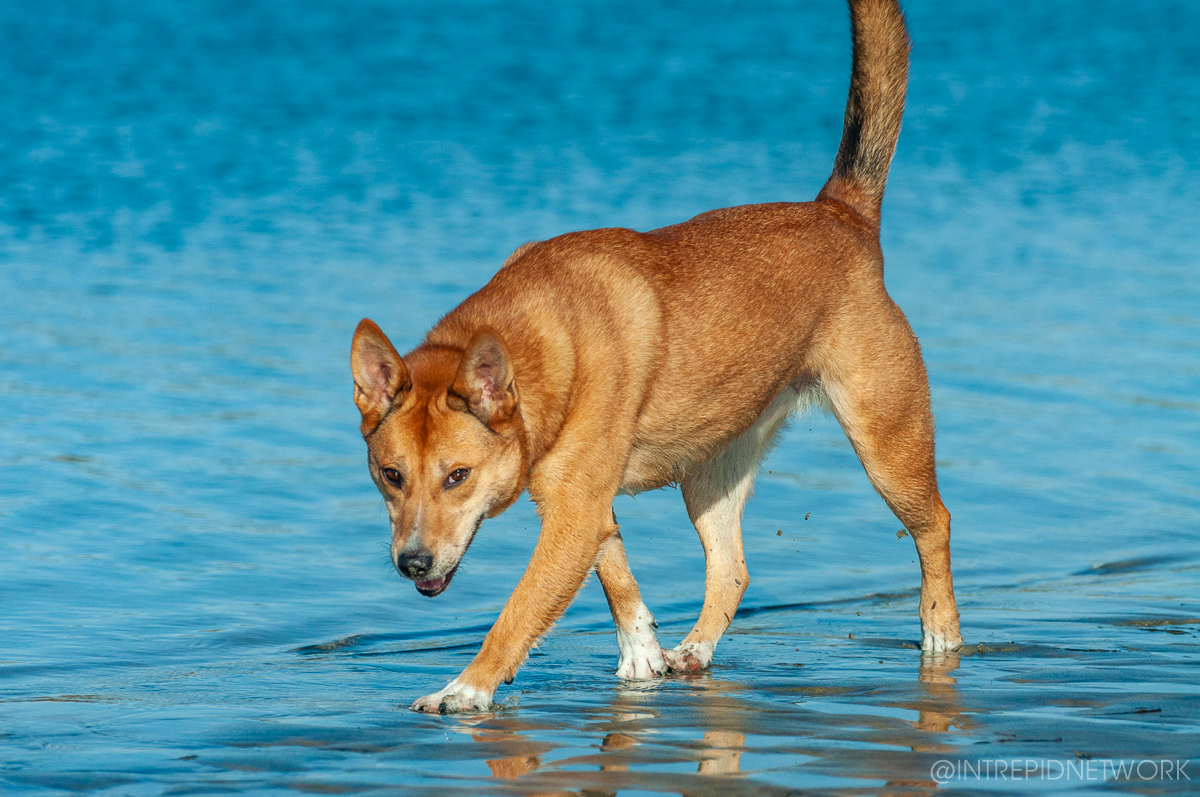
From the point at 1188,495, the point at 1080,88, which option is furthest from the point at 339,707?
the point at 1080,88

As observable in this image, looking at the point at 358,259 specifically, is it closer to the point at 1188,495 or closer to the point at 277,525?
the point at 277,525

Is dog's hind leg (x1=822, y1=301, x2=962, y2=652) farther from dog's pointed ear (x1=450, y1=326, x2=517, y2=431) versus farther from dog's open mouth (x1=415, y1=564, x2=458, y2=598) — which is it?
dog's open mouth (x1=415, y1=564, x2=458, y2=598)

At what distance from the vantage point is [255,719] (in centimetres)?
515

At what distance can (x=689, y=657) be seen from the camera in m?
6.50

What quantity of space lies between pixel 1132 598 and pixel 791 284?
247cm

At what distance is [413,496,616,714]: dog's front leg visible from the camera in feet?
18.5

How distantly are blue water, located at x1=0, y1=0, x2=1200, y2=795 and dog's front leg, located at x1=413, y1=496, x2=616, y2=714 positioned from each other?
Answer: 0.20 meters

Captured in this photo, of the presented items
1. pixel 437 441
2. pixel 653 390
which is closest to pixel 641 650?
pixel 653 390

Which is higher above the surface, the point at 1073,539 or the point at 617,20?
the point at 1073,539

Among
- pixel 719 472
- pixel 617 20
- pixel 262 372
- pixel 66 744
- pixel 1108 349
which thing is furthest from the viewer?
pixel 617 20

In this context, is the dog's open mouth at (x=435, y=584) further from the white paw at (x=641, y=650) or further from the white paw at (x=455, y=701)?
the white paw at (x=641, y=650)

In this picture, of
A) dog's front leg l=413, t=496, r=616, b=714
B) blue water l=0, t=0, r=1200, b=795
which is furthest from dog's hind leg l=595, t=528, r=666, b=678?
dog's front leg l=413, t=496, r=616, b=714

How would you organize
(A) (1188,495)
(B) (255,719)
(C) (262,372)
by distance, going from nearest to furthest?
(B) (255,719) < (A) (1188,495) < (C) (262,372)

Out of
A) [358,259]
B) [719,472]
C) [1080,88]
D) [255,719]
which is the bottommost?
[1080,88]
